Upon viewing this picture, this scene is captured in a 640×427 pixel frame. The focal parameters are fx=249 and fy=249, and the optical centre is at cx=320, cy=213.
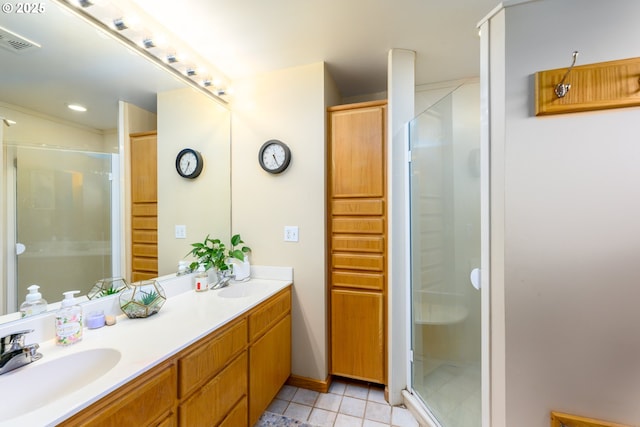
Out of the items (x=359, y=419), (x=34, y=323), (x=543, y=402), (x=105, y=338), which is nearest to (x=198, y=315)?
(x=105, y=338)

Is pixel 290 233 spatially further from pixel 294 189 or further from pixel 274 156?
pixel 274 156

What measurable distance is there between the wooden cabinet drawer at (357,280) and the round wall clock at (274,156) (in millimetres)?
928

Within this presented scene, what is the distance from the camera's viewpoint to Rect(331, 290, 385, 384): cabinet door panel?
1.84m

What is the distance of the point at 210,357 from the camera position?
1117 millimetres

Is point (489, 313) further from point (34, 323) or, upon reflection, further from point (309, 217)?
point (34, 323)

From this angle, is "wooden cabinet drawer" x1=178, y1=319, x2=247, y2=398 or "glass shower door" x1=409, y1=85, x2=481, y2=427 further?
"glass shower door" x1=409, y1=85, x2=481, y2=427

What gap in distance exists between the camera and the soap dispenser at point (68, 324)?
3.20 feet

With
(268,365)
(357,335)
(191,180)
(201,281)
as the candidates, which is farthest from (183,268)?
(357,335)

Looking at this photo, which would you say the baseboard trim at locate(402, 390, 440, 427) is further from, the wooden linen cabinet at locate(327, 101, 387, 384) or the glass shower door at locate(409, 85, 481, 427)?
the wooden linen cabinet at locate(327, 101, 387, 384)

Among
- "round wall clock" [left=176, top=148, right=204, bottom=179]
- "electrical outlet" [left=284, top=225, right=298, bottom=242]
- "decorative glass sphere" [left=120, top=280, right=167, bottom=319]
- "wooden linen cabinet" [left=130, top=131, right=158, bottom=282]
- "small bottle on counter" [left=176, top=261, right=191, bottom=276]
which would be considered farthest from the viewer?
"electrical outlet" [left=284, top=225, right=298, bottom=242]

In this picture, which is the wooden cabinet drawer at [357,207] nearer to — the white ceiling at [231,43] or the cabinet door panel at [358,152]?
the cabinet door panel at [358,152]

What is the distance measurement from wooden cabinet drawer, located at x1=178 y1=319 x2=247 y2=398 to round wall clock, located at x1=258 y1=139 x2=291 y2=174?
43.2 inches

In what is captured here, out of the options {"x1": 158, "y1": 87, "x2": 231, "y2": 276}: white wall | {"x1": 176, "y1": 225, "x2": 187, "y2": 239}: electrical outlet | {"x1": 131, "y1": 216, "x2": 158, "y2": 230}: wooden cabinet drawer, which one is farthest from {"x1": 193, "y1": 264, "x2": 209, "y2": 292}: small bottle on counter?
{"x1": 131, "y1": 216, "x2": 158, "y2": 230}: wooden cabinet drawer

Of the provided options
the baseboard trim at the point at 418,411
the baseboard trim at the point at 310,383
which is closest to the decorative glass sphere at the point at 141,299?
the baseboard trim at the point at 310,383
